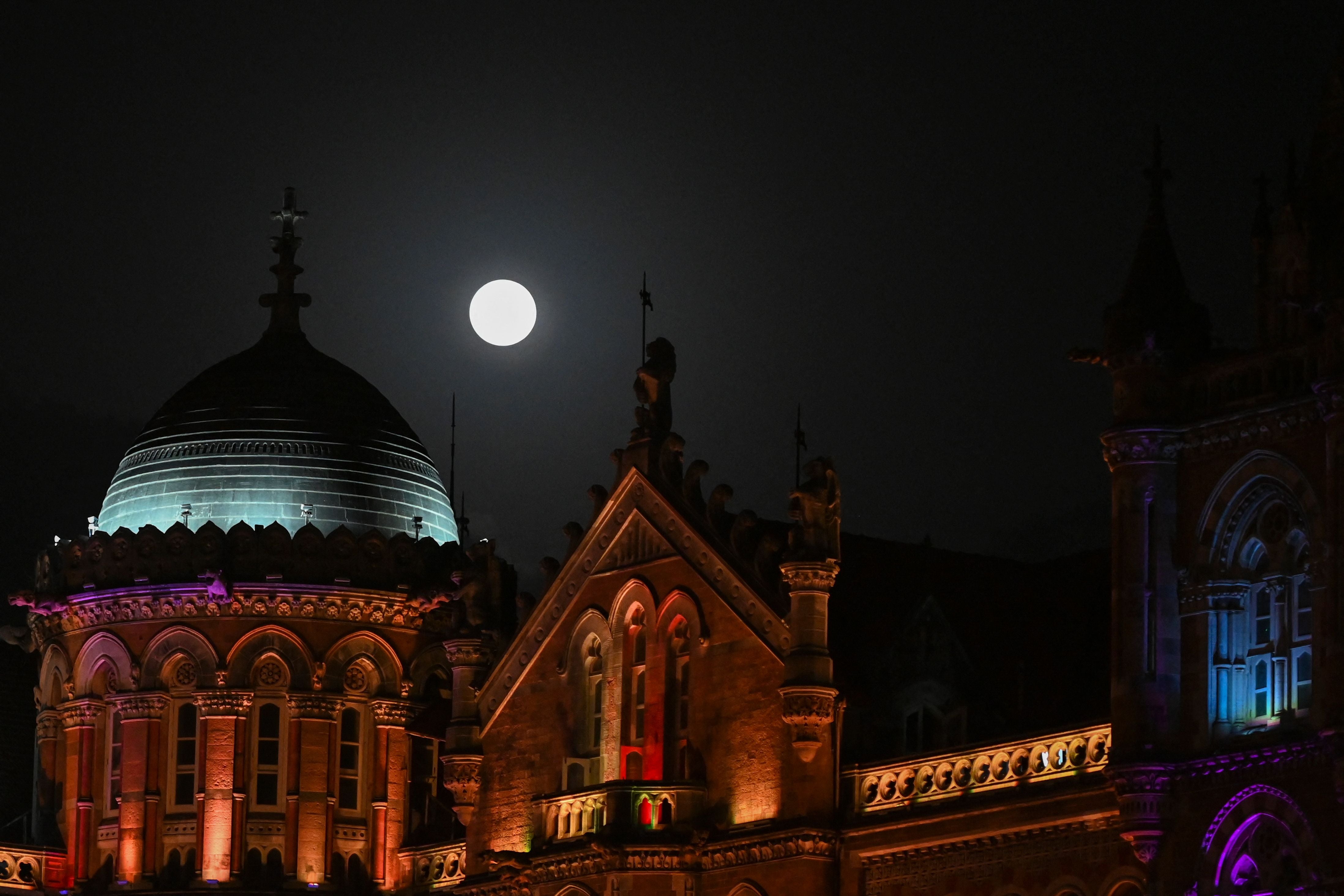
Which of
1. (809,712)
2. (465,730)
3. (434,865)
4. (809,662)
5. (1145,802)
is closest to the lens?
(1145,802)

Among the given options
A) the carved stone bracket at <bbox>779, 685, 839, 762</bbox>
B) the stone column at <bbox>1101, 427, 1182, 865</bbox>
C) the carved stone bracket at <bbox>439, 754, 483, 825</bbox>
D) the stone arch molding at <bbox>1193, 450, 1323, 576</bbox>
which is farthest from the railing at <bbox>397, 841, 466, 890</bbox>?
the stone arch molding at <bbox>1193, 450, 1323, 576</bbox>

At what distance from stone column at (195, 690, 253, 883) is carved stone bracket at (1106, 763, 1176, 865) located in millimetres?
23827

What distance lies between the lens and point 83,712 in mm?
67750

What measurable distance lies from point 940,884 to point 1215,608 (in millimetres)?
8021

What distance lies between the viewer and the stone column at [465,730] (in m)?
63.0

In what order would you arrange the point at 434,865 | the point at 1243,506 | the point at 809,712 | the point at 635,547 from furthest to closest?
the point at 434,865
the point at 635,547
the point at 809,712
the point at 1243,506

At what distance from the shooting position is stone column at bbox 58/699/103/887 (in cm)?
6738

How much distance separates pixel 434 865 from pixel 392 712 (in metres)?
3.32

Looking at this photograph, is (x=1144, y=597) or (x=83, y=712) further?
(x=83, y=712)

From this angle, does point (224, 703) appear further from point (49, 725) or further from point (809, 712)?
point (809, 712)

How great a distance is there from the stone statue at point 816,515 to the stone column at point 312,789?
576 inches

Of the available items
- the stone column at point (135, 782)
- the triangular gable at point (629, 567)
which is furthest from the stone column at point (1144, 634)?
the stone column at point (135, 782)

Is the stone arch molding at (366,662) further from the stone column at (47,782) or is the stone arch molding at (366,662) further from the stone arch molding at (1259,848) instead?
the stone arch molding at (1259,848)

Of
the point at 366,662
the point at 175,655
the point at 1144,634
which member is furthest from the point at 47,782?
the point at 1144,634
